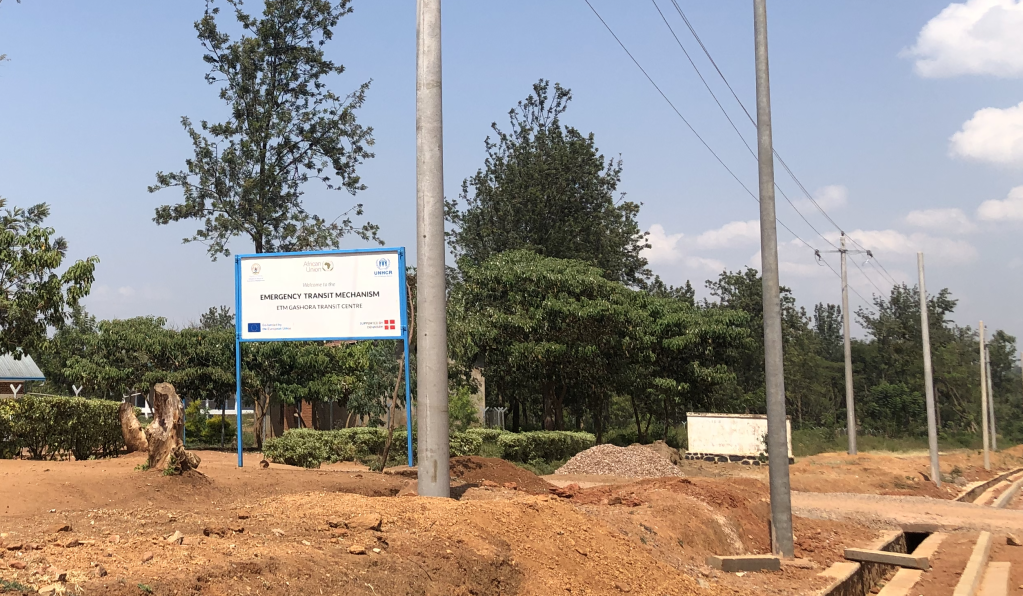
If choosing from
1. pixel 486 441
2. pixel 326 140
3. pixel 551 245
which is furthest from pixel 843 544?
pixel 551 245

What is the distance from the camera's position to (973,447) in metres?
52.9

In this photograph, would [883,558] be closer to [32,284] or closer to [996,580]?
[996,580]

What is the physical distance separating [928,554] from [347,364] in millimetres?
17946

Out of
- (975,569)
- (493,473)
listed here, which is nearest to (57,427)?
(493,473)

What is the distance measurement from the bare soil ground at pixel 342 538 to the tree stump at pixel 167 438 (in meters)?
0.24

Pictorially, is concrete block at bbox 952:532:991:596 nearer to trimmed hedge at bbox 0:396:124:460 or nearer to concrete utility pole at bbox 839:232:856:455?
trimmed hedge at bbox 0:396:124:460

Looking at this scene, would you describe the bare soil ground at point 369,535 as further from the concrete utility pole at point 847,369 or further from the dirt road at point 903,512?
the concrete utility pole at point 847,369

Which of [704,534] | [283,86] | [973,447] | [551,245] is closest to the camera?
[704,534]

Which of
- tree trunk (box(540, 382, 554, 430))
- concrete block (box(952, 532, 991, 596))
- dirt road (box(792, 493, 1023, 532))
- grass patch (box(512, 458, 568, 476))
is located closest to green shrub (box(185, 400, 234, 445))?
tree trunk (box(540, 382, 554, 430))

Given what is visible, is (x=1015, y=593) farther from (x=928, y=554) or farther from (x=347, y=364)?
(x=347, y=364)

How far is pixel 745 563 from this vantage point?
10.2 meters

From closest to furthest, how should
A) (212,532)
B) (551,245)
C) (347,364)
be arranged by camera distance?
(212,532) → (347,364) → (551,245)

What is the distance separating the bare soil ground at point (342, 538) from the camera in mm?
5234

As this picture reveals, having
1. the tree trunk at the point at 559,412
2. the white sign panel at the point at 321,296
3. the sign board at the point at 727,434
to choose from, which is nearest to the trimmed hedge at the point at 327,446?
the white sign panel at the point at 321,296
